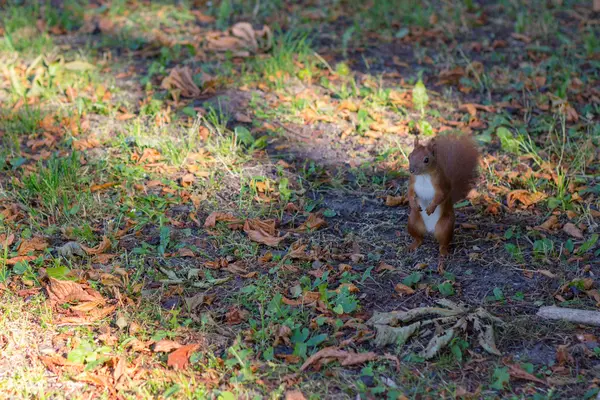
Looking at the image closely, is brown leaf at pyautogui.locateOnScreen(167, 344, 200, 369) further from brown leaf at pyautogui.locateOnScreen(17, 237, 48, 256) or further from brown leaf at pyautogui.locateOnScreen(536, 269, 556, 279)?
brown leaf at pyautogui.locateOnScreen(536, 269, 556, 279)

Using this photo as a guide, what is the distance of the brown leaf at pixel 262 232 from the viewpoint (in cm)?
359

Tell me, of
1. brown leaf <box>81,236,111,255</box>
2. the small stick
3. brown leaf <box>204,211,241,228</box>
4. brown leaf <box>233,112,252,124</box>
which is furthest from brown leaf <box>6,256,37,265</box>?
the small stick

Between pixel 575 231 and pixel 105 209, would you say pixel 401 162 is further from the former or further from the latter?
pixel 105 209

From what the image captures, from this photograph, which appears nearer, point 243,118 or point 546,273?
point 546,273

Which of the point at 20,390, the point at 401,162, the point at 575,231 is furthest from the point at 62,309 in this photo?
the point at 575,231

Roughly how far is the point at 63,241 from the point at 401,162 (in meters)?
1.86

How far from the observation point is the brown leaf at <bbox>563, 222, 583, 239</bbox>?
3.61 meters

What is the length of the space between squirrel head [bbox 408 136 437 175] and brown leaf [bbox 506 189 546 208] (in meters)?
0.77

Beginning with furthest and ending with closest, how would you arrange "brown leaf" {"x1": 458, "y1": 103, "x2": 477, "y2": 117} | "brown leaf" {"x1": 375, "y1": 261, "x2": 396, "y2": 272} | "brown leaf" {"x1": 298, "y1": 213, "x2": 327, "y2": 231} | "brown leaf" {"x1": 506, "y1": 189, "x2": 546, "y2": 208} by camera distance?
1. "brown leaf" {"x1": 458, "y1": 103, "x2": 477, "y2": 117}
2. "brown leaf" {"x1": 506, "y1": 189, "x2": 546, "y2": 208}
3. "brown leaf" {"x1": 298, "y1": 213, "x2": 327, "y2": 231}
4. "brown leaf" {"x1": 375, "y1": 261, "x2": 396, "y2": 272}

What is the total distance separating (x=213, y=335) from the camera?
298 centimetres

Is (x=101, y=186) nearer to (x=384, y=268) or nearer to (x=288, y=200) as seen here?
(x=288, y=200)

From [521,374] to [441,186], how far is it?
96 cm

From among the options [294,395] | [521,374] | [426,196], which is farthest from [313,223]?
[521,374]

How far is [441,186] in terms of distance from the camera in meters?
3.38
